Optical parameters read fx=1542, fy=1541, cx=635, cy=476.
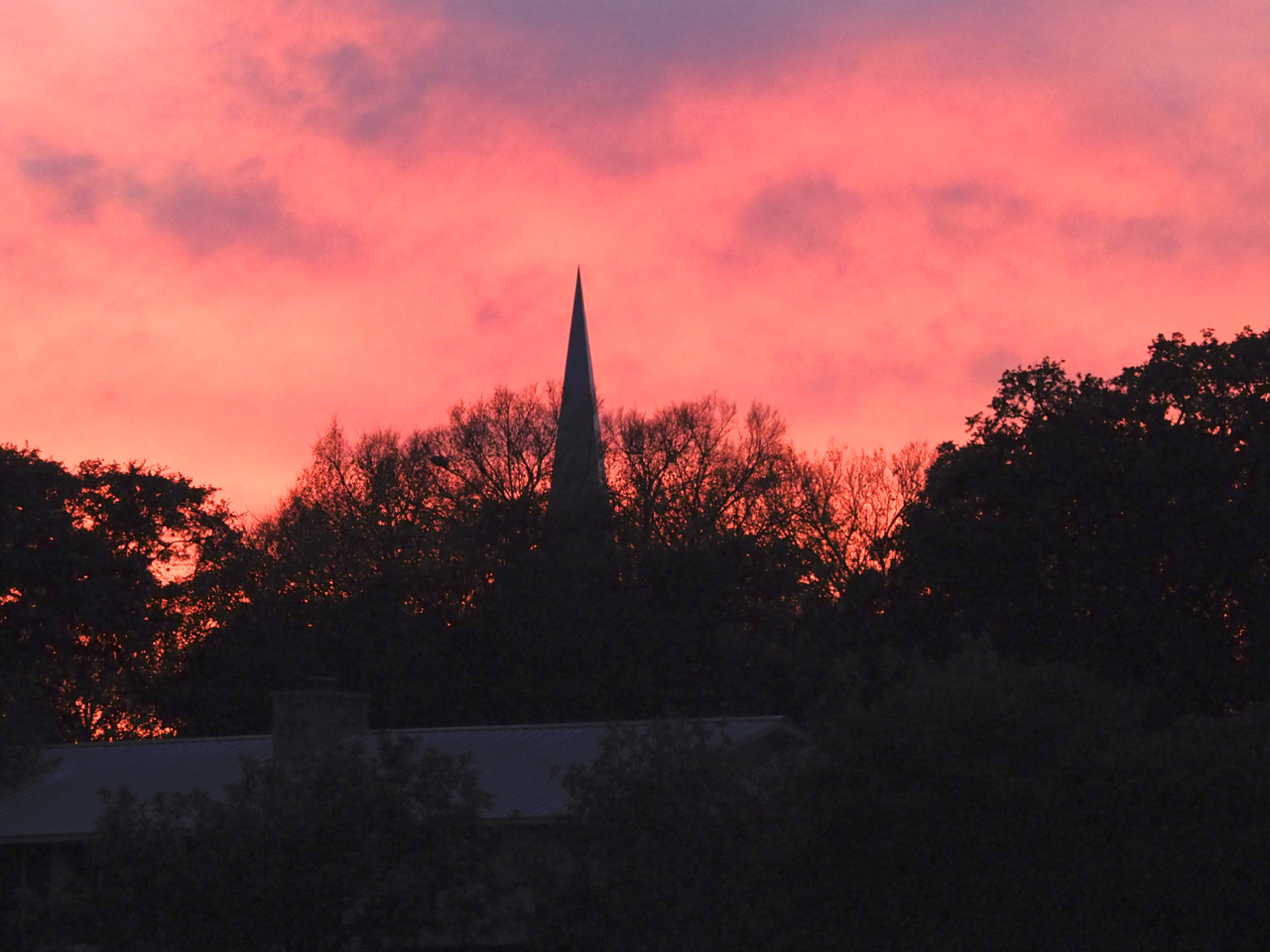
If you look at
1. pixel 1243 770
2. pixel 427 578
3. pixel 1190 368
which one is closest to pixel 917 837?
pixel 1243 770

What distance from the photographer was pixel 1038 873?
16953mm

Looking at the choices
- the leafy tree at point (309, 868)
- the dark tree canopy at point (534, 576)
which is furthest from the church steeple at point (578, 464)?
Answer: the leafy tree at point (309, 868)

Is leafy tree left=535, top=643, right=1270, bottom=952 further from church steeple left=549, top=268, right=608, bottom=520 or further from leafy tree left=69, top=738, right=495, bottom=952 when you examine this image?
church steeple left=549, top=268, right=608, bottom=520

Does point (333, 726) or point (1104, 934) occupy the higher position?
point (333, 726)

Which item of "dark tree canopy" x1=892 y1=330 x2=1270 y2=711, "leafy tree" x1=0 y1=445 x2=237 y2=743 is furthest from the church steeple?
"dark tree canopy" x1=892 y1=330 x2=1270 y2=711

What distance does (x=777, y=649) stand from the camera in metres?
47.1

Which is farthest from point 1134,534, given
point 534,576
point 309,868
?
point 309,868

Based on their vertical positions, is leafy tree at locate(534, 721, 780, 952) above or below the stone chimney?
below

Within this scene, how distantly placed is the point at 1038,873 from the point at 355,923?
→ 8227mm

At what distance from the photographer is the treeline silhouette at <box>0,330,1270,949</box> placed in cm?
1709

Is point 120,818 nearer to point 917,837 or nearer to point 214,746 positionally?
point 917,837

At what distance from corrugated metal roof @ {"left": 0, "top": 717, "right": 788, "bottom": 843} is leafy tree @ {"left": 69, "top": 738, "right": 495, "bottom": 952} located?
6.05 metres

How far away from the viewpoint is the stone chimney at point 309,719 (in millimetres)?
28422

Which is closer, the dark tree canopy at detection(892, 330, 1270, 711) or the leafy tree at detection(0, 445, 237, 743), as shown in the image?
the dark tree canopy at detection(892, 330, 1270, 711)
